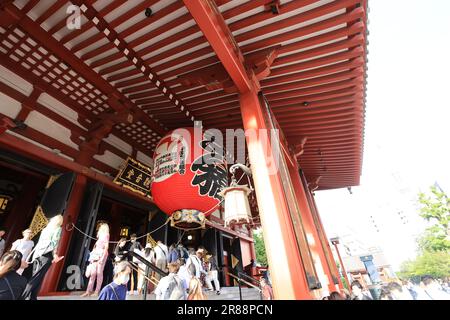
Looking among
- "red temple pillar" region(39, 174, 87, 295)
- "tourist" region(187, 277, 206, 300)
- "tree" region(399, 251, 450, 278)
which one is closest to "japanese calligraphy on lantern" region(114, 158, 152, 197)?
"red temple pillar" region(39, 174, 87, 295)

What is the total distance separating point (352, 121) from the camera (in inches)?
200

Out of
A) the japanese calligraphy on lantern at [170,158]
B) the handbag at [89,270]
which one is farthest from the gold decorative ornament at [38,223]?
the japanese calligraphy on lantern at [170,158]

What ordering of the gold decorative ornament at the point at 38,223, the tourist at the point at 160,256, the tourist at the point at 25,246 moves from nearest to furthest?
1. the tourist at the point at 25,246
2. the gold decorative ornament at the point at 38,223
3. the tourist at the point at 160,256

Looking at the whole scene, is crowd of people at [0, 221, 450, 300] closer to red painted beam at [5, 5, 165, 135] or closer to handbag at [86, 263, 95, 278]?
handbag at [86, 263, 95, 278]

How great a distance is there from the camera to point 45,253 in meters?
3.80

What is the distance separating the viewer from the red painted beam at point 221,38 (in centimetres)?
257

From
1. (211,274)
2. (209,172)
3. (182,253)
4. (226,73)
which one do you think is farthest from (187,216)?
(211,274)

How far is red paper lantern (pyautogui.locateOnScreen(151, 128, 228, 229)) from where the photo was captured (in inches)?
147

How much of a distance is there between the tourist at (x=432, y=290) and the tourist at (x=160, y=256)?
4854 mm

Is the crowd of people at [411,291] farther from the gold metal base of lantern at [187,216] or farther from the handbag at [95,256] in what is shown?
the handbag at [95,256]

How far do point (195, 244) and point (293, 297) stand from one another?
7.28m

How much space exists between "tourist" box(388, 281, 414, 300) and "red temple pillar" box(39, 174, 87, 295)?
4.86 meters
